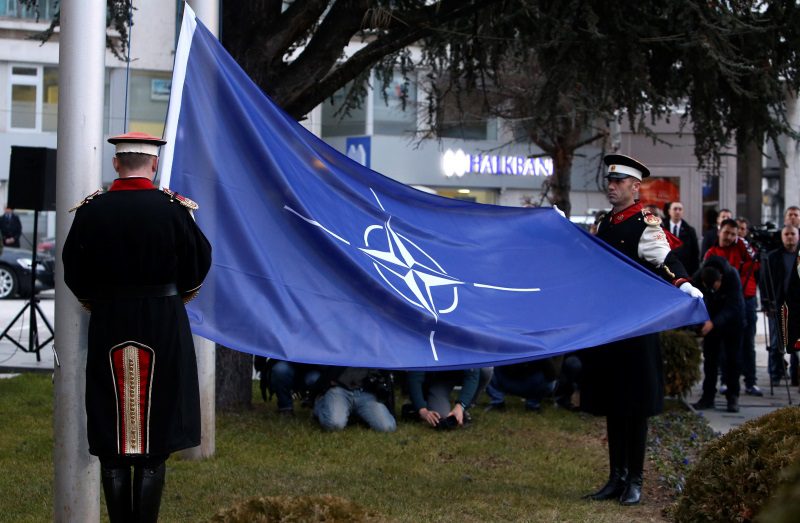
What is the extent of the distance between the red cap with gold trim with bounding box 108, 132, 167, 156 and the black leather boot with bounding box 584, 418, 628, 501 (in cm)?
341

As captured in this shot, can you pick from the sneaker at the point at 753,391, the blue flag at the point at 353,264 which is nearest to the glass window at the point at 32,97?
the sneaker at the point at 753,391

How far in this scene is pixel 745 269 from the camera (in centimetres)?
1346

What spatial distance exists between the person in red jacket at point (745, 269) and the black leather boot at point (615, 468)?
6.31m

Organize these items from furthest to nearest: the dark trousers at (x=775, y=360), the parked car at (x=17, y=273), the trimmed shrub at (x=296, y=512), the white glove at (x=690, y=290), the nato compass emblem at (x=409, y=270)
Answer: the parked car at (x=17, y=273) < the dark trousers at (x=775, y=360) < the white glove at (x=690, y=290) < the nato compass emblem at (x=409, y=270) < the trimmed shrub at (x=296, y=512)

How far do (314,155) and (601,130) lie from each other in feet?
50.4

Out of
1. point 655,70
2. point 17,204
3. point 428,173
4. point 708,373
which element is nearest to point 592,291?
point 655,70

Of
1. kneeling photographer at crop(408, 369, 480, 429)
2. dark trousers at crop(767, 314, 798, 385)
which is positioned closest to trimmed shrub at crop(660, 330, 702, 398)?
dark trousers at crop(767, 314, 798, 385)

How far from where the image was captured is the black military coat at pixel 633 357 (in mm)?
6980

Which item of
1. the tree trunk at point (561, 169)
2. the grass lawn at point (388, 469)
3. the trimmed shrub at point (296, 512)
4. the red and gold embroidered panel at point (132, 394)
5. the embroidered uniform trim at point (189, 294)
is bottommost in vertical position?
the grass lawn at point (388, 469)

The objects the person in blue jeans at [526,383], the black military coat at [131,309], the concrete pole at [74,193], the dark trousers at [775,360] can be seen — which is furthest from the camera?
the dark trousers at [775,360]

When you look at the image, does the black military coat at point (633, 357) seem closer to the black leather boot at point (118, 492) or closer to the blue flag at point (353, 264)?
the blue flag at point (353, 264)

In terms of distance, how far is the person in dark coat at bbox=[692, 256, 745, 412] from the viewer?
473 inches

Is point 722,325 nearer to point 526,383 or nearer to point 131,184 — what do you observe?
point 526,383

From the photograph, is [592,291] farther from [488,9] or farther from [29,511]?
[488,9]
